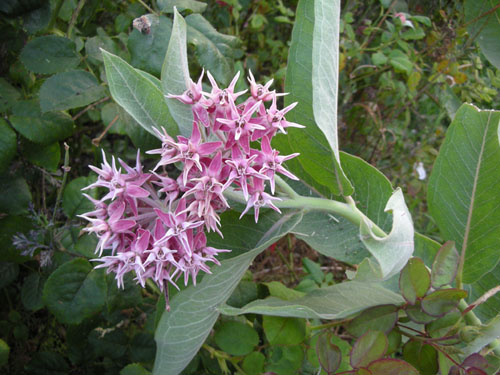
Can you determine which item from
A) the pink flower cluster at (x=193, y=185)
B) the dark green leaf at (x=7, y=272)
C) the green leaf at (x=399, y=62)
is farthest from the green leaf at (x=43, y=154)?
the green leaf at (x=399, y=62)

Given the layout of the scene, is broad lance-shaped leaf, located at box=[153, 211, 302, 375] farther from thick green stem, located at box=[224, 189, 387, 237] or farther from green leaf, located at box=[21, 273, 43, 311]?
green leaf, located at box=[21, 273, 43, 311]

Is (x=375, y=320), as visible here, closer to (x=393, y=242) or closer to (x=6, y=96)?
(x=393, y=242)

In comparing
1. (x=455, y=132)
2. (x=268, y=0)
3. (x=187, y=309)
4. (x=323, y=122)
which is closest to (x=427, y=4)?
(x=268, y=0)

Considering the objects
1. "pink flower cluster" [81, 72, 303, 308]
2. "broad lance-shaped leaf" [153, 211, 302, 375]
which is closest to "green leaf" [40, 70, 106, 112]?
"pink flower cluster" [81, 72, 303, 308]

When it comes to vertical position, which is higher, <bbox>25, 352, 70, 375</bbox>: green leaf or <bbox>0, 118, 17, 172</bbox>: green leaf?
<bbox>0, 118, 17, 172</bbox>: green leaf

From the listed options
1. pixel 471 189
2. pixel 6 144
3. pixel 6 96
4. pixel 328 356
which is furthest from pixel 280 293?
pixel 6 96

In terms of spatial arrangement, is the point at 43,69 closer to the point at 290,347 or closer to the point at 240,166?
the point at 240,166
